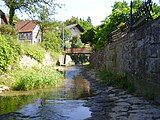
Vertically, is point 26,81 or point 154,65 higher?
point 154,65

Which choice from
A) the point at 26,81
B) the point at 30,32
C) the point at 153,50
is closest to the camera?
the point at 153,50

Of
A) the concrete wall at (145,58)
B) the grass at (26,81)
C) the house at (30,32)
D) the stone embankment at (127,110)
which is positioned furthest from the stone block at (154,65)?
the house at (30,32)

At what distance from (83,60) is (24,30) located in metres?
15.3

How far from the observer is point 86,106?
9.17m

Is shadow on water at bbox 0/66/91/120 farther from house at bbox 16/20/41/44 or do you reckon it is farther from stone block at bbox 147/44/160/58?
house at bbox 16/20/41/44

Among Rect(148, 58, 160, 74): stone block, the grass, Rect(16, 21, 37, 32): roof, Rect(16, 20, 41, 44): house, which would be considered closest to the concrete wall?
Rect(148, 58, 160, 74): stone block

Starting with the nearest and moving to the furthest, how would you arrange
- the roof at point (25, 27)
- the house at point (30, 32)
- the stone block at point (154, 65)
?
the stone block at point (154, 65) < the house at point (30, 32) < the roof at point (25, 27)

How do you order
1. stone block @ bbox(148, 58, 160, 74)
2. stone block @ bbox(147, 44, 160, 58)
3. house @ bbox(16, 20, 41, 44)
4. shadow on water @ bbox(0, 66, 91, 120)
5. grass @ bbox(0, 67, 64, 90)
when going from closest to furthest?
1. shadow on water @ bbox(0, 66, 91, 120)
2. stone block @ bbox(148, 58, 160, 74)
3. stone block @ bbox(147, 44, 160, 58)
4. grass @ bbox(0, 67, 64, 90)
5. house @ bbox(16, 20, 41, 44)

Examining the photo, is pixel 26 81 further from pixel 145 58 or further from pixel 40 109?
pixel 145 58

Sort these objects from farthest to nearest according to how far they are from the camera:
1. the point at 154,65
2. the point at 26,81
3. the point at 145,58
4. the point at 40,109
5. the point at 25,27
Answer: the point at 25,27
the point at 26,81
the point at 145,58
the point at 40,109
the point at 154,65

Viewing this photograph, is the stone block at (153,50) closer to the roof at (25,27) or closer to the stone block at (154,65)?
the stone block at (154,65)

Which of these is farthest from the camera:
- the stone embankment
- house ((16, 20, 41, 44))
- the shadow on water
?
house ((16, 20, 41, 44))

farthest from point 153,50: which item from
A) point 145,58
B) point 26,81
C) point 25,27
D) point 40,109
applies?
point 25,27

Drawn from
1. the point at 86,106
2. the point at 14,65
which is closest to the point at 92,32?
the point at 14,65
